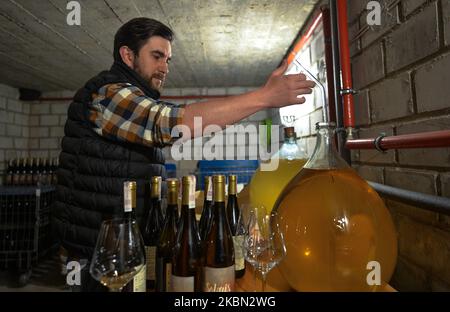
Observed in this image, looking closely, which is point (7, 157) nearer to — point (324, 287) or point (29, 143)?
point (29, 143)

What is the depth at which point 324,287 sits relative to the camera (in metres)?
0.57

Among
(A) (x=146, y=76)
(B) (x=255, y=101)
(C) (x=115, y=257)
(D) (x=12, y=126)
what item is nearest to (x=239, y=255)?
(C) (x=115, y=257)

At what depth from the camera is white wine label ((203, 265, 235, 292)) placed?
23.5 inches

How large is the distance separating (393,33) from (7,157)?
4.45 m

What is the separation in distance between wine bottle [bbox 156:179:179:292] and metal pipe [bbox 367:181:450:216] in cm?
64

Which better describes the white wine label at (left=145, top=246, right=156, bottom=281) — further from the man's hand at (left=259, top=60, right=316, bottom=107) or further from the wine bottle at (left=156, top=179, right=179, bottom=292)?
the man's hand at (left=259, top=60, right=316, bottom=107)

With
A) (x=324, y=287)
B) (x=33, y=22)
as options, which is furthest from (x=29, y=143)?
(x=324, y=287)

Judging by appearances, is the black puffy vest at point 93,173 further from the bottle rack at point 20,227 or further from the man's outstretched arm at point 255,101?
the bottle rack at point 20,227

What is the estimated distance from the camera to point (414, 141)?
2.08 feet

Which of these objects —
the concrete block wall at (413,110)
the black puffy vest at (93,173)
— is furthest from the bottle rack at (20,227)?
the concrete block wall at (413,110)

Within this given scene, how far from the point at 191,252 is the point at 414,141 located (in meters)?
0.60

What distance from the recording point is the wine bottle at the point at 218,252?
A: 0.60 metres

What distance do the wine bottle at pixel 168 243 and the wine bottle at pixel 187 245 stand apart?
0.07 feet

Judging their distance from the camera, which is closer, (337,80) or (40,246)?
(337,80)
